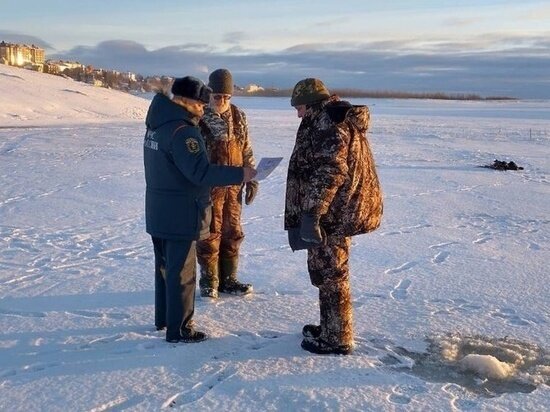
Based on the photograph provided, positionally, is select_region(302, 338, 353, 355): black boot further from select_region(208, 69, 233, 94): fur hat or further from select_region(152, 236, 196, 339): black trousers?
select_region(208, 69, 233, 94): fur hat

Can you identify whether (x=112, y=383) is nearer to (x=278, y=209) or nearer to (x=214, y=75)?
(x=214, y=75)

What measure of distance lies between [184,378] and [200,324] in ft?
3.03

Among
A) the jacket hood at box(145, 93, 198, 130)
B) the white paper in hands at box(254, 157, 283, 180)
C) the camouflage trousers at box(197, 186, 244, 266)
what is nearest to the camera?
the jacket hood at box(145, 93, 198, 130)

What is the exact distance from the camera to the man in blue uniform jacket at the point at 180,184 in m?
3.95

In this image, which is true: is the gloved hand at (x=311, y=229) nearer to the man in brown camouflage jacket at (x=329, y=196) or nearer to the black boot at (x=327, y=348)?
the man in brown camouflage jacket at (x=329, y=196)

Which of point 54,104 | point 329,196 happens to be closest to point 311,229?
point 329,196

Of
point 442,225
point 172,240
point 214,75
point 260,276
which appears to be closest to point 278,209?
point 442,225

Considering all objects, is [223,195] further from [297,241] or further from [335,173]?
[335,173]

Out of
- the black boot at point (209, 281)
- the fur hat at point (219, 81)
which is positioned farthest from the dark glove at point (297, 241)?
the fur hat at point (219, 81)

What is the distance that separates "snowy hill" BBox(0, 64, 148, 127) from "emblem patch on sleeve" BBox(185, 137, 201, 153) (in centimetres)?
2406

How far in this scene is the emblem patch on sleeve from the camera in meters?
3.91

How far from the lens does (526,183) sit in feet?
39.9

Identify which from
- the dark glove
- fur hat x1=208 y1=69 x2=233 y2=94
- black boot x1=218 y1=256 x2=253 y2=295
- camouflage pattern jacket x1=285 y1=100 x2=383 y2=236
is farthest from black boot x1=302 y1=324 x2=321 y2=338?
fur hat x1=208 y1=69 x2=233 y2=94

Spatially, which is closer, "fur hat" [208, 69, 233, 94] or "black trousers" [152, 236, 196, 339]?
"black trousers" [152, 236, 196, 339]
